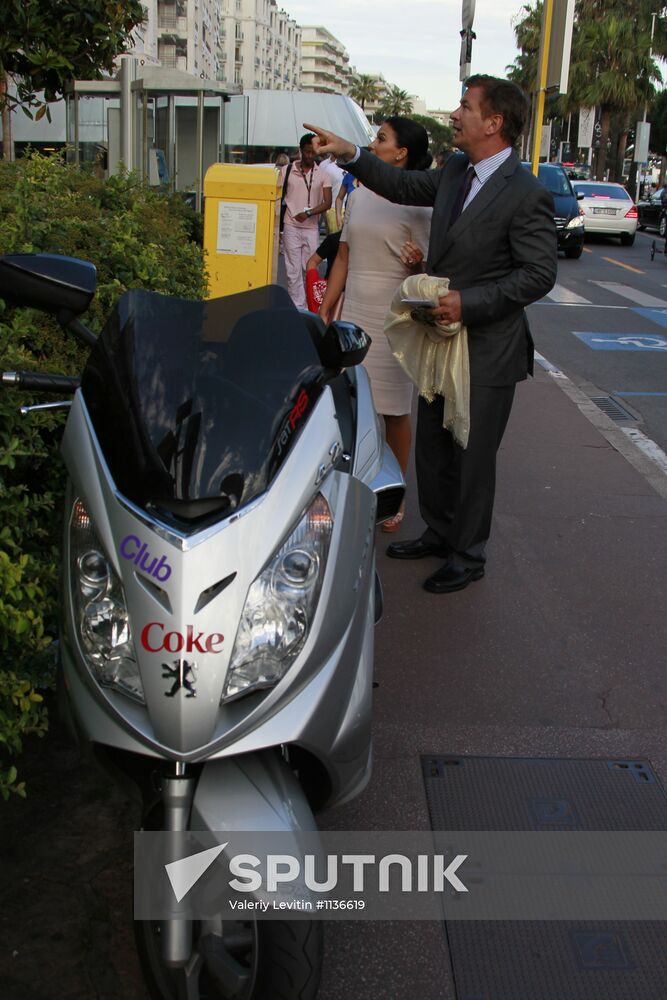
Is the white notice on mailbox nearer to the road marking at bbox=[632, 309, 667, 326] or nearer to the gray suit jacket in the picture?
the gray suit jacket

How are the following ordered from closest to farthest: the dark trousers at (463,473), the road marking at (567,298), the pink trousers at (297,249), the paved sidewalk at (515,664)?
the paved sidewalk at (515,664), the dark trousers at (463,473), the pink trousers at (297,249), the road marking at (567,298)

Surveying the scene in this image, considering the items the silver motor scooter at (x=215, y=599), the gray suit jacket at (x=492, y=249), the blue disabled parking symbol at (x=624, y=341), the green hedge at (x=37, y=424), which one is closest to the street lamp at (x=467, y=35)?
the blue disabled parking symbol at (x=624, y=341)

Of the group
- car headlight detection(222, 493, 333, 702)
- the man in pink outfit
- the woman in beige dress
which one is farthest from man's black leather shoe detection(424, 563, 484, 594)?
the man in pink outfit

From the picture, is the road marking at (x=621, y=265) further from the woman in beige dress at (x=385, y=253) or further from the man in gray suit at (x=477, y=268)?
the man in gray suit at (x=477, y=268)

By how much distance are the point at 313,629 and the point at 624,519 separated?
4190 millimetres

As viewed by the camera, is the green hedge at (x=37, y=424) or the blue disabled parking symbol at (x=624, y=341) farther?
the blue disabled parking symbol at (x=624, y=341)

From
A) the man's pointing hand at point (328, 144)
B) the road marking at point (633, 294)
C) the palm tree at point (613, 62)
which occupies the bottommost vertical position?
the road marking at point (633, 294)

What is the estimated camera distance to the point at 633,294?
17.5m

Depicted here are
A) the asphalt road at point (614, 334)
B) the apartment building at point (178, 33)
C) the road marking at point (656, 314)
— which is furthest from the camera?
the apartment building at point (178, 33)

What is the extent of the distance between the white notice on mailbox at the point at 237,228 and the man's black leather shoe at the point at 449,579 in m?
5.52

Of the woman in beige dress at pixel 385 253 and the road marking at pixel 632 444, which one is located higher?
the woman in beige dress at pixel 385 253

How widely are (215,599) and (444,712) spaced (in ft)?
6.63

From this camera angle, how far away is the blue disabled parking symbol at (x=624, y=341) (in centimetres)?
1197

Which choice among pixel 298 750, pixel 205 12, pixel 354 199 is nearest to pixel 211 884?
pixel 298 750
